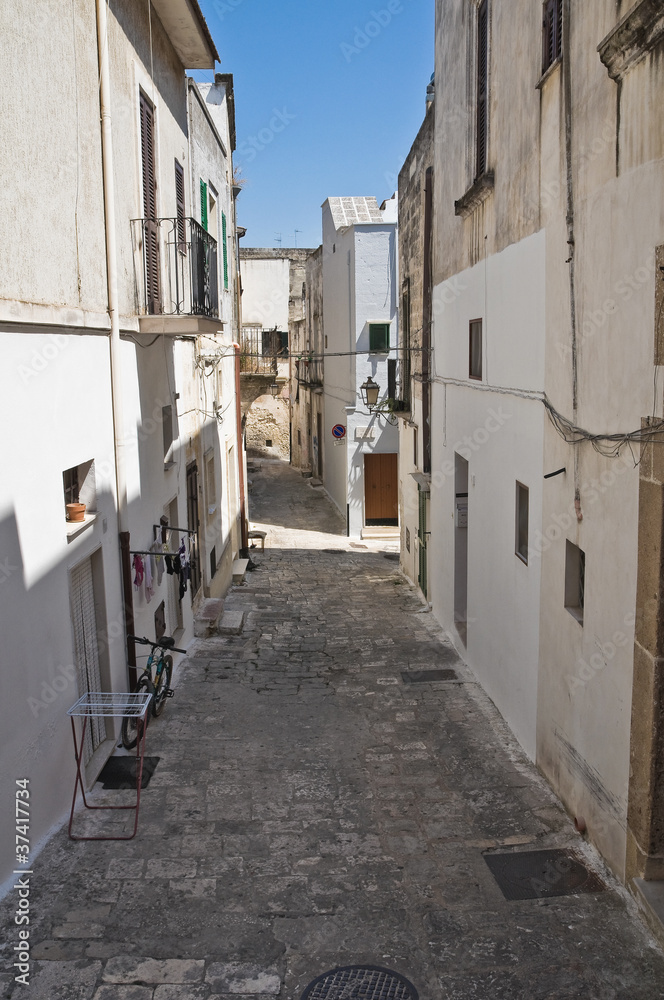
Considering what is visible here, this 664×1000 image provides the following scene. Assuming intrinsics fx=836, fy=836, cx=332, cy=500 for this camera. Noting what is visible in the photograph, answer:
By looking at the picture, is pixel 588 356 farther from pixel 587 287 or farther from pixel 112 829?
pixel 112 829

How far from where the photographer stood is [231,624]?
13117 mm

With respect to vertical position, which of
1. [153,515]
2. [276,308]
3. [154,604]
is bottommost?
[154,604]

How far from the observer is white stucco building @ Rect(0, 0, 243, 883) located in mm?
5699

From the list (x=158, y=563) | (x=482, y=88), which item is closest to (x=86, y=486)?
(x=158, y=563)

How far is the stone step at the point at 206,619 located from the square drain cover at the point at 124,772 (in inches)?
184

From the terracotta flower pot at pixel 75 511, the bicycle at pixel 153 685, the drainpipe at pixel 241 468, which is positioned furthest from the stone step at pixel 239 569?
the terracotta flower pot at pixel 75 511

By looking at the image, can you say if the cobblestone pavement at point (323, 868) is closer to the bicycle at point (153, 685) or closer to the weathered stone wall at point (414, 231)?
the bicycle at point (153, 685)

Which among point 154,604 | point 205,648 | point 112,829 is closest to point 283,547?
point 205,648

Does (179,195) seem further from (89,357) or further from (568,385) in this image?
(568,385)

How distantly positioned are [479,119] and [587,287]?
505 centimetres

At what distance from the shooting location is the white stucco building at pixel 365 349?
2416cm

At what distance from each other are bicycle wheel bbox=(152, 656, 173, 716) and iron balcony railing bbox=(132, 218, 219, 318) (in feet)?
12.4

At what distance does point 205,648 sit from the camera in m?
12.1

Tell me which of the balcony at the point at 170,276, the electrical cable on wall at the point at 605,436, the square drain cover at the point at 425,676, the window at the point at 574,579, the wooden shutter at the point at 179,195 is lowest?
the square drain cover at the point at 425,676
